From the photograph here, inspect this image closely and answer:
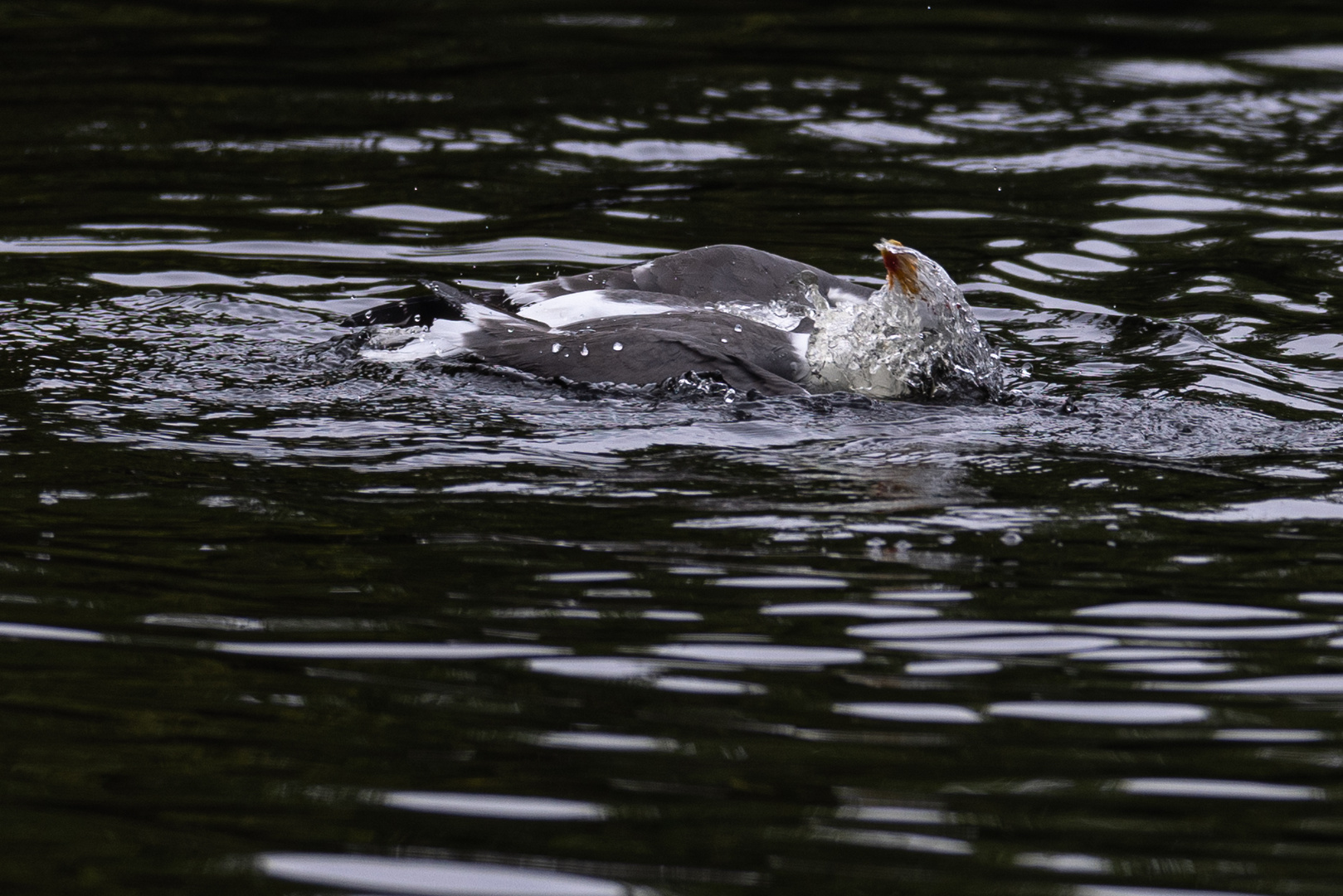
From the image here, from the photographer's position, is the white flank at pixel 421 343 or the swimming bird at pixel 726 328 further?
the white flank at pixel 421 343

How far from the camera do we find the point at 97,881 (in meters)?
2.74

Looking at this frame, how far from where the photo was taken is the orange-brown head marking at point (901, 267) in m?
5.52

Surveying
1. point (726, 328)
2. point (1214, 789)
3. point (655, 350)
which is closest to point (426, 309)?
point (655, 350)

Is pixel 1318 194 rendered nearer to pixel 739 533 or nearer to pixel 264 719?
pixel 739 533

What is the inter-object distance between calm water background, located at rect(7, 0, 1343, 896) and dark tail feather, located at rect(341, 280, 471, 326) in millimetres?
182

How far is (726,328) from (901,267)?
62 centimetres

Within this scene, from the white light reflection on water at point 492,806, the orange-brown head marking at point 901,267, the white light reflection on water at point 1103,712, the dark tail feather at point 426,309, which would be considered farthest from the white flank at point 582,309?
the white light reflection on water at point 492,806

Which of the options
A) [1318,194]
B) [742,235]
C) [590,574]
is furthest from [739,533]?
[1318,194]

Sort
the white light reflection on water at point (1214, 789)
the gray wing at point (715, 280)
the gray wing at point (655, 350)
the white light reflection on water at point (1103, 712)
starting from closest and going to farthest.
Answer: the white light reflection on water at point (1214, 789) < the white light reflection on water at point (1103, 712) < the gray wing at point (655, 350) < the gray wing at point (715, 280)

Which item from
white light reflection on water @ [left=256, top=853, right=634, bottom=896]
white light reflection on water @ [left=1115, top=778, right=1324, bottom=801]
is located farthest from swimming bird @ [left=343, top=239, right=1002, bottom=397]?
white light reflection on water @ [left=256, top=853, right=634, bottom=896]

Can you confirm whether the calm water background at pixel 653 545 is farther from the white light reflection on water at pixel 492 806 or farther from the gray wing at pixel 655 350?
the gray wing at pixel 655 350

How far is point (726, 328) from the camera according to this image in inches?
220

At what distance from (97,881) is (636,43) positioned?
9557mm

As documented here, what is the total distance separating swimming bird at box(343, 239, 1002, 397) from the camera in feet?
17.9
